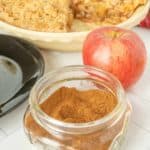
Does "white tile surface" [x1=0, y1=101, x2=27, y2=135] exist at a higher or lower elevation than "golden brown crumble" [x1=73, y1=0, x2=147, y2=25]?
lower

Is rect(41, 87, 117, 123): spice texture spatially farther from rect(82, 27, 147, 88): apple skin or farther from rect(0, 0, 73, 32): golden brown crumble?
rect(0, 0, 73, 32): golden brown crumble

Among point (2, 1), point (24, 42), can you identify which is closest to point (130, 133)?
point (24, 42)

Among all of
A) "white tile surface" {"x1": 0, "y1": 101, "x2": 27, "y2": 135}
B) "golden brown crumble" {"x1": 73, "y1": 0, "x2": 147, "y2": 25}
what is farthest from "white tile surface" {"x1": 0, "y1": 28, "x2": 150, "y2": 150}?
"golden brown crumble" {"x1": 73, "y1": 0, "x2": 147, "y2": 25}

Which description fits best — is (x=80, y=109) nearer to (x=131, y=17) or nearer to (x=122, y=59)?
(x=122, y=59)

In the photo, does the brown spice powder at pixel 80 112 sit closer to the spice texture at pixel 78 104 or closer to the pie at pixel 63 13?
the spice texture at pixel 78 104

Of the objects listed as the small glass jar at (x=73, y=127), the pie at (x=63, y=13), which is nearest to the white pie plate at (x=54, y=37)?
the pie at (x=63, y=13)

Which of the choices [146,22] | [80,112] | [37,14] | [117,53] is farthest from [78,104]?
[146,22]

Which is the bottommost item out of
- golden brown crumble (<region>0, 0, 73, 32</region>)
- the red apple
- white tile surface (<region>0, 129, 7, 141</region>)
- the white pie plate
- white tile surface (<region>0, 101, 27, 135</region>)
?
white tile surface (<region>0, 129, 7, 141</region>)
